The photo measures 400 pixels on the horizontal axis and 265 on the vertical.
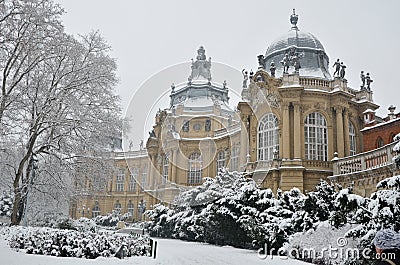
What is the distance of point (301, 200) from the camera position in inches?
582

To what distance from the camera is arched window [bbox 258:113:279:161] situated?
86.9 feet

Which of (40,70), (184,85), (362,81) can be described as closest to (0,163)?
(40,70)

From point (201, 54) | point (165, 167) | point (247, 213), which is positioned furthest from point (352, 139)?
point (201, 54)

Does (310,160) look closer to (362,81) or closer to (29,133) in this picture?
(362,81)

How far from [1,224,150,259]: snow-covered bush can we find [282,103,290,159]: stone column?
1396 centimetres

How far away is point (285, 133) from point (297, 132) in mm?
729

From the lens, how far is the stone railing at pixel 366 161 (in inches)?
613

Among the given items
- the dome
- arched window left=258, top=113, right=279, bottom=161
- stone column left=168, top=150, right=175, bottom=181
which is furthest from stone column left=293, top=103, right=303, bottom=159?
stone column left=168, top=150, right=175, bottom=181

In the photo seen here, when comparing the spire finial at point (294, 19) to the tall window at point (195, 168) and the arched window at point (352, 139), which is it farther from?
the tall window at point (195, 168)

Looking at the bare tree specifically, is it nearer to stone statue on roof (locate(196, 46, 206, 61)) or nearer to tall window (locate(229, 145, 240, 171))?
tall window (locate(229, 145, 240, 171))

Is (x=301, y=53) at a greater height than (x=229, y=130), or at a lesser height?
greater

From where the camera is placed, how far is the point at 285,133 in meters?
25.7

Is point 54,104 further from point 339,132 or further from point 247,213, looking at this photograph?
point 339,132

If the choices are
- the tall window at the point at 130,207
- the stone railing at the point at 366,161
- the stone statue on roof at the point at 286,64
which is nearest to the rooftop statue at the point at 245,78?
the stone statue on roof at the point at 286,64
